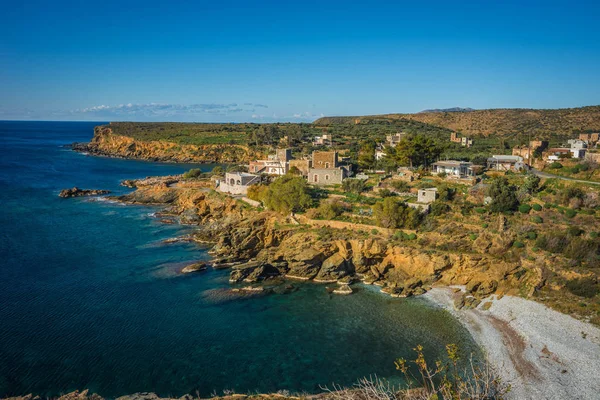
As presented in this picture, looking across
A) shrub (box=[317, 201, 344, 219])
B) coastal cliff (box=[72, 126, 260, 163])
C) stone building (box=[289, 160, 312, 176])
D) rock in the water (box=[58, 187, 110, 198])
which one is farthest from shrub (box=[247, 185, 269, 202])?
coastal cliff (box=[72, 126, 260, 163])

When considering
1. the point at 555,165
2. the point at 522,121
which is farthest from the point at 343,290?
the point at 522,121

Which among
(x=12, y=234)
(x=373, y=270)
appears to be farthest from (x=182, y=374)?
(x=12, y=234)

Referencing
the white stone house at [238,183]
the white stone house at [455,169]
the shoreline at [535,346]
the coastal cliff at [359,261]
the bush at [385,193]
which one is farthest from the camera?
the white stone house at [238,183]

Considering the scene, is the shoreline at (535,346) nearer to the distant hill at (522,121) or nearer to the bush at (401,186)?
the bush at (401,186)

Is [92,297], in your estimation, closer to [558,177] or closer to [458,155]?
[558,177]

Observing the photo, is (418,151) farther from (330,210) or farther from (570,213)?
(570,213)

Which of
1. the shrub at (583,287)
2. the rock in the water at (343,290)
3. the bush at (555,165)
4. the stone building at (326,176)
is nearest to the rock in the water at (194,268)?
the rock in the water at (343,290)

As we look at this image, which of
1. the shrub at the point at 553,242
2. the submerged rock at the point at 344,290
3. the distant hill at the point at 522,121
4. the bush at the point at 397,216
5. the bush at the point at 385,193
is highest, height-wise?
the distant hill at the point at 522,121

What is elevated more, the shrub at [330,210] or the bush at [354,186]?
the bush at [354,186]
